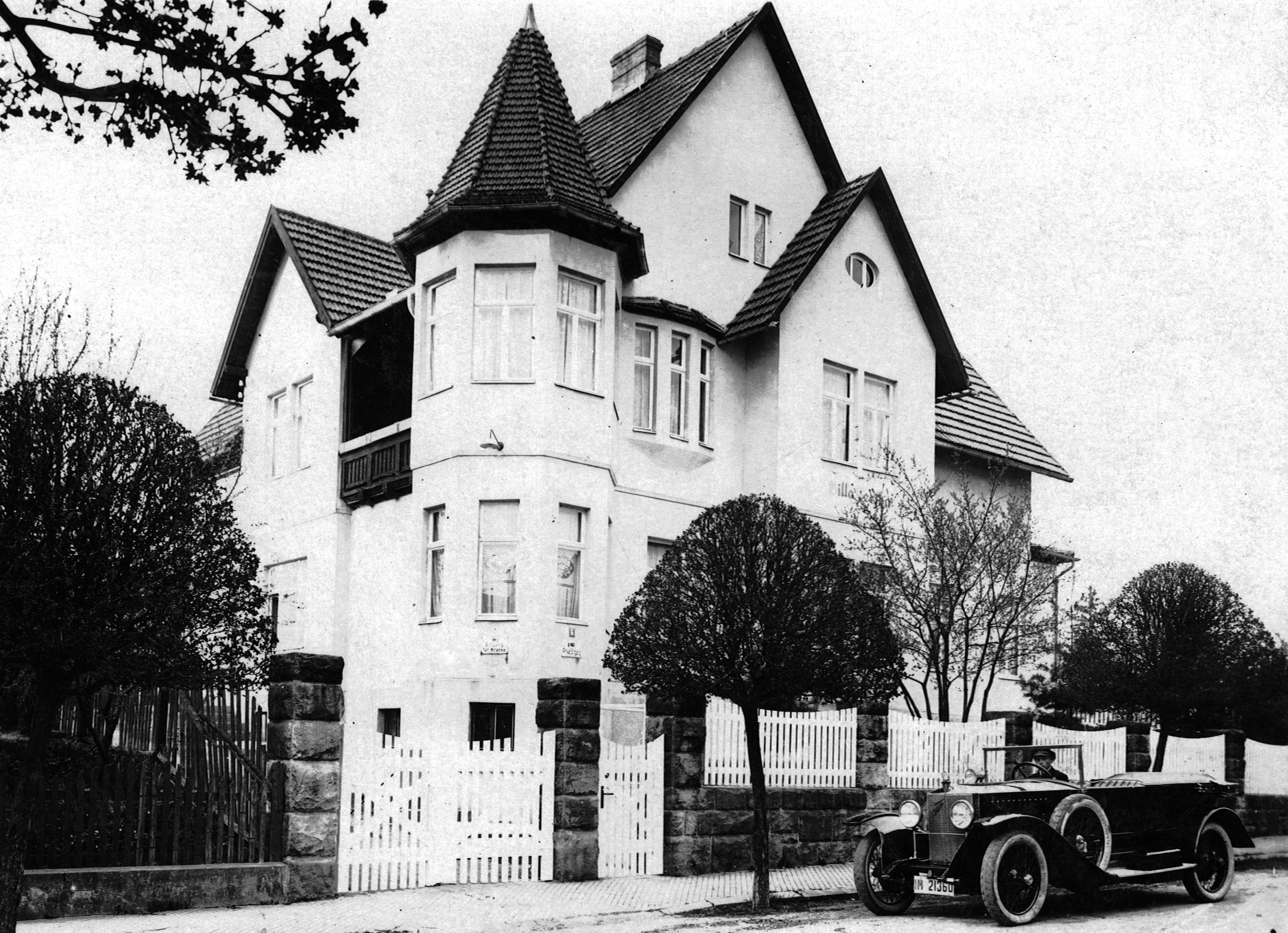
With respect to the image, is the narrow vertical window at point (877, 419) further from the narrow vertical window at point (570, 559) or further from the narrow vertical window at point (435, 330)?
the narrow vertical window at point (435, 330)

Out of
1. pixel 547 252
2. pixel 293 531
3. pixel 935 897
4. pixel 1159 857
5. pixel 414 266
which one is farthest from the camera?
pixel 293 531

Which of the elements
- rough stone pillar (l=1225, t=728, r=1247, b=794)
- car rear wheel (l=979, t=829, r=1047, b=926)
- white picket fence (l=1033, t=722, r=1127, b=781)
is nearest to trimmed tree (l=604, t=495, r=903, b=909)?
car rear wheel (l=979, t=829, r=1047, b=926)

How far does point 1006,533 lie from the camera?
22.6 m

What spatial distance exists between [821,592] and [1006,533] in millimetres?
9097

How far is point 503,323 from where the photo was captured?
21.6 meters

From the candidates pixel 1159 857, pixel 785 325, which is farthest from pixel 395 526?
pixel 1159 857

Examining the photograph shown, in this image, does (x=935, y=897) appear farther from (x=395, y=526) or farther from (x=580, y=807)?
(x=395, y=526)

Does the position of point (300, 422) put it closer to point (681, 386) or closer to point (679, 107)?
point (681, 386)

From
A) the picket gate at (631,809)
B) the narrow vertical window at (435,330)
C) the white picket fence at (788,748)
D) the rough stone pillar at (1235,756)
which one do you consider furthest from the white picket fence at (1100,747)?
the narrow vertical window at (435,330)

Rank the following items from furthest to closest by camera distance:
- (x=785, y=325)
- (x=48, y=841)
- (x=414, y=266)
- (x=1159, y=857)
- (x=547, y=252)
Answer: (x=785, y=325) < (x=414, y=266) < (x=547, y=252) < (x=1159, y=857) < (x=48, y=841)

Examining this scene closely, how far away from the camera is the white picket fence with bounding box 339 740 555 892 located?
45.9ft

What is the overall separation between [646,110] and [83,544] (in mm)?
16890

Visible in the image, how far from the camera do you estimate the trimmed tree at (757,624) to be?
46.8 feet

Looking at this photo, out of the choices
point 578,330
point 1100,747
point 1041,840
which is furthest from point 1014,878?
point 578,330
